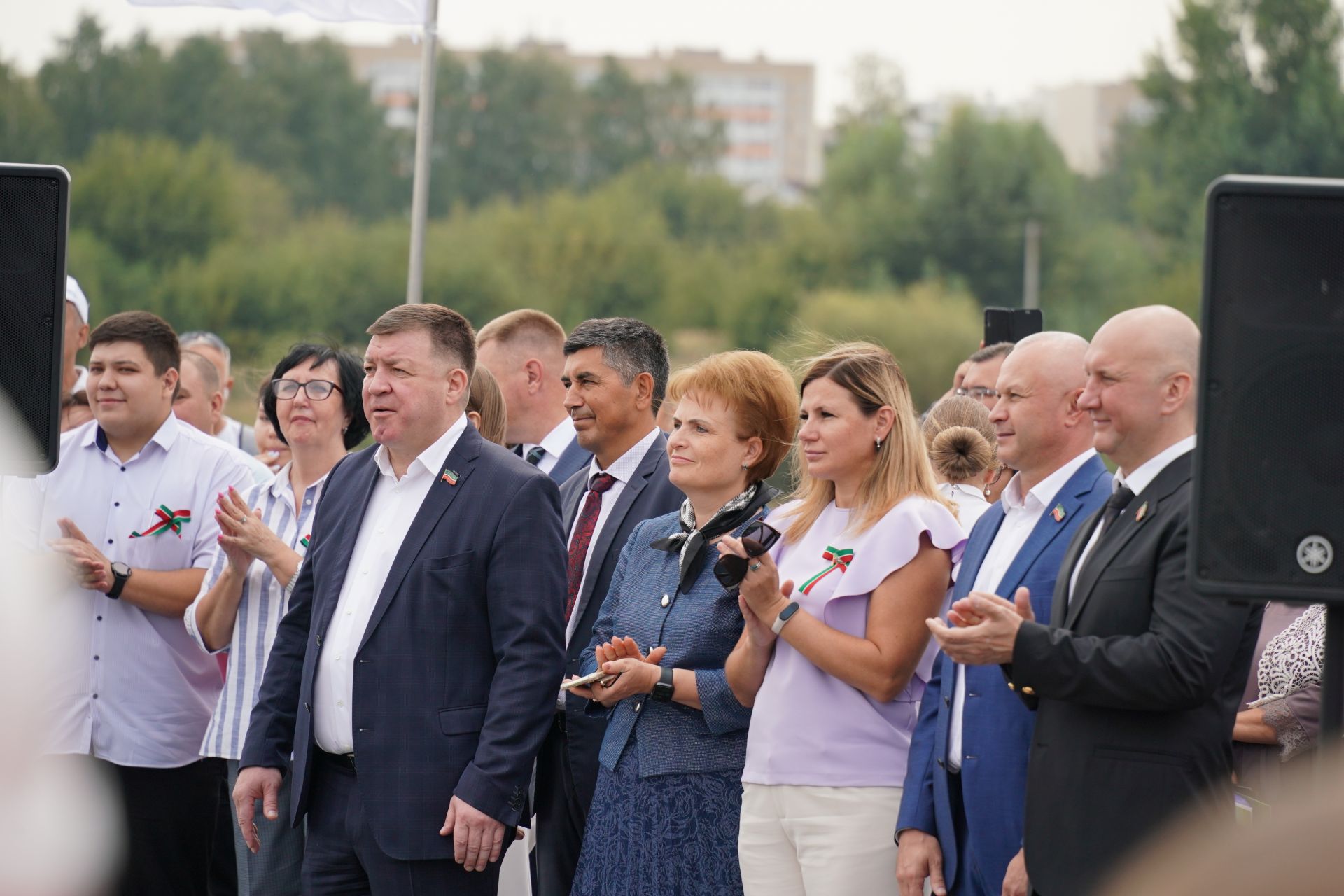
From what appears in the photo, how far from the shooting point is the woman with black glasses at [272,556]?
182 inches

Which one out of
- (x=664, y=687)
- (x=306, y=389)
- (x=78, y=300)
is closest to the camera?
(x=664, y=687)

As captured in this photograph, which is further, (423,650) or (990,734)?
(423,650)

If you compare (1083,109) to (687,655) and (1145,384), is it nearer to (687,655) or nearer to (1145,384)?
(687,655)

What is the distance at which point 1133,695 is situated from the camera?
303 centimetres

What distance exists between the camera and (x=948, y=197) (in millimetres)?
55094

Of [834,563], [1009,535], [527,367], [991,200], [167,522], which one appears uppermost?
[991,200]

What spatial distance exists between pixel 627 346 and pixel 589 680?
4.27 feet

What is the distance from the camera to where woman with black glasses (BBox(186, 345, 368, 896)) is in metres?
4.61

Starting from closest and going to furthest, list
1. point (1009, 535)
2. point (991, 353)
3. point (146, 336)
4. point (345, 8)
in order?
1. point (1009, 535)
2. point (146, 336)
3. point (991, 353)
4. point (345, 8)

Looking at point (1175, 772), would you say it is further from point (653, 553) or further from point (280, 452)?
point (280, 452)

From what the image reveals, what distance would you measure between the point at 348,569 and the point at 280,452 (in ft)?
8.11

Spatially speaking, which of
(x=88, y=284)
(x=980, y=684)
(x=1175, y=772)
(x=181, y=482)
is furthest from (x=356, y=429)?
(x=88, y=284)

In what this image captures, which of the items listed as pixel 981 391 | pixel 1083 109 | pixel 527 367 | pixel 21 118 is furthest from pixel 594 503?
pixel 1083 109

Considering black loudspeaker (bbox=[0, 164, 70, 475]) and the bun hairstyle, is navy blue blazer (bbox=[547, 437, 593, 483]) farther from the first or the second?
black loudspeaker (bbox=[0, 164, 70, 475])
